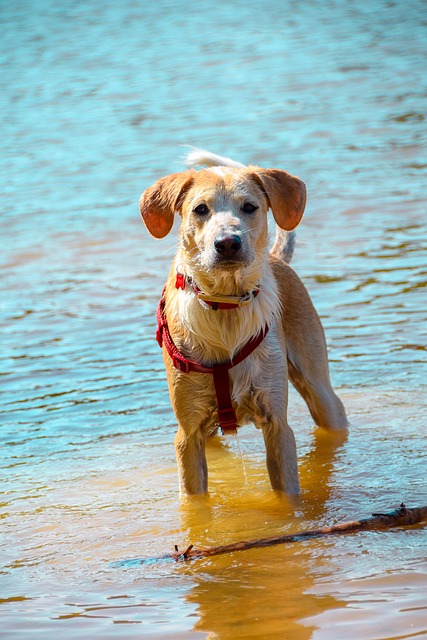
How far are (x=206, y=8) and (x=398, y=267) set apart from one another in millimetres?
24708

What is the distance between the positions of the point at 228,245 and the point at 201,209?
37cm

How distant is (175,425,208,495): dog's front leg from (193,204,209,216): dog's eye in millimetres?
1032

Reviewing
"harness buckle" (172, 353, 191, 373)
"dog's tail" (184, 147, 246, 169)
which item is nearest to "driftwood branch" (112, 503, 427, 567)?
"harness buckle" (172, 353, 191, 373)

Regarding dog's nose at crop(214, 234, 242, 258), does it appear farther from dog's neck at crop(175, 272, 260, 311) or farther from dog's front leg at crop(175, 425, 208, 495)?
dog's front leg at crop(175, 425, 208, 495)

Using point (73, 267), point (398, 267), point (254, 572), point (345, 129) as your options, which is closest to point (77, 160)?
point (345, 129)

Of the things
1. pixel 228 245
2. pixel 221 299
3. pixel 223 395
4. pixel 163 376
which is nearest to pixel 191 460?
pixel 223 395

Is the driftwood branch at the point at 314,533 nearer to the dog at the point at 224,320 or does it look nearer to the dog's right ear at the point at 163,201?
the dog at the point at 224,320

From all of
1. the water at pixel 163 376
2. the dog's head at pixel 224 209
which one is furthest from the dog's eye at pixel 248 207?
the water at pixel 163 376

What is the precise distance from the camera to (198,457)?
532 centimetres

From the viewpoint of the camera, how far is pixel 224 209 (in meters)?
4.99

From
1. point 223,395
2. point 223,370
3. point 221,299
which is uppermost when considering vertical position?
point 221,299

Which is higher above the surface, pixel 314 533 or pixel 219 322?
pixel 219 322

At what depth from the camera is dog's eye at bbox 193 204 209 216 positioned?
5.02 m

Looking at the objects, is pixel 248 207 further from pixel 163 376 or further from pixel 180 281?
pixel 163 376
